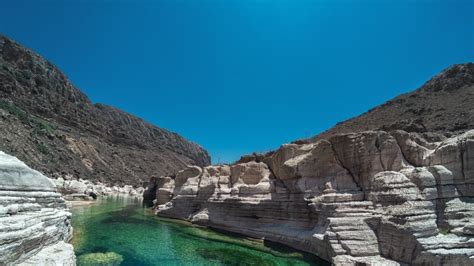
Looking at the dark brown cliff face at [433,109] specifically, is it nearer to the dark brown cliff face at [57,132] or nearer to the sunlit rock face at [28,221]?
the sunlit rock face at [28,221]

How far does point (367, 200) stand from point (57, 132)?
276ft

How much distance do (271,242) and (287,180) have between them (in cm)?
477

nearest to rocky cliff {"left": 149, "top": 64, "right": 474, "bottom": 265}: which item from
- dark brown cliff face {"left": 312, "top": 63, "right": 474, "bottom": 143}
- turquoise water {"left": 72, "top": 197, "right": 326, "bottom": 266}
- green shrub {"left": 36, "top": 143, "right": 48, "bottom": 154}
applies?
turquoise water {"left": 72, "top": 197, "right": 326, "bottom": 266}

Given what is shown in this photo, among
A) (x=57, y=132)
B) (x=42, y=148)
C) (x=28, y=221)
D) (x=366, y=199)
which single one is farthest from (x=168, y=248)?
(x=57, y=132)

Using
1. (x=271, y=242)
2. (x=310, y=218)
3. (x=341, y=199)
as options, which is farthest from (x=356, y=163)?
(x=271, y=242)

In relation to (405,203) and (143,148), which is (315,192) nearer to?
(405,203)

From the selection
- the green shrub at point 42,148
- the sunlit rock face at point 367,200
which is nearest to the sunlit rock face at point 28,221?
the sunlit rock face at point 367,200

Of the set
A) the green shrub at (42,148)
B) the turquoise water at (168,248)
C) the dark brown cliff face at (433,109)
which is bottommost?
the turquoise water at (168,248)

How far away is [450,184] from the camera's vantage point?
1370 centimetres

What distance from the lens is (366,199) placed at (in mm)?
16453

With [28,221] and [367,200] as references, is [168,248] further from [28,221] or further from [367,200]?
[367,200]

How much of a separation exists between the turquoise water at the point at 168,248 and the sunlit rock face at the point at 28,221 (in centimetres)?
273

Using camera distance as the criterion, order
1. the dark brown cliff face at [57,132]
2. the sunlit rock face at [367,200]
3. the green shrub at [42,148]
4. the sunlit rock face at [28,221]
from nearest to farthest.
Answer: the sunlit rock face at [28,221] → the sunlit rock face at [367,200] → the dark brown cliff face at [57,132] → the green shrub at [42,148]

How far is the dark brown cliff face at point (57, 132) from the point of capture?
57.3 meters
